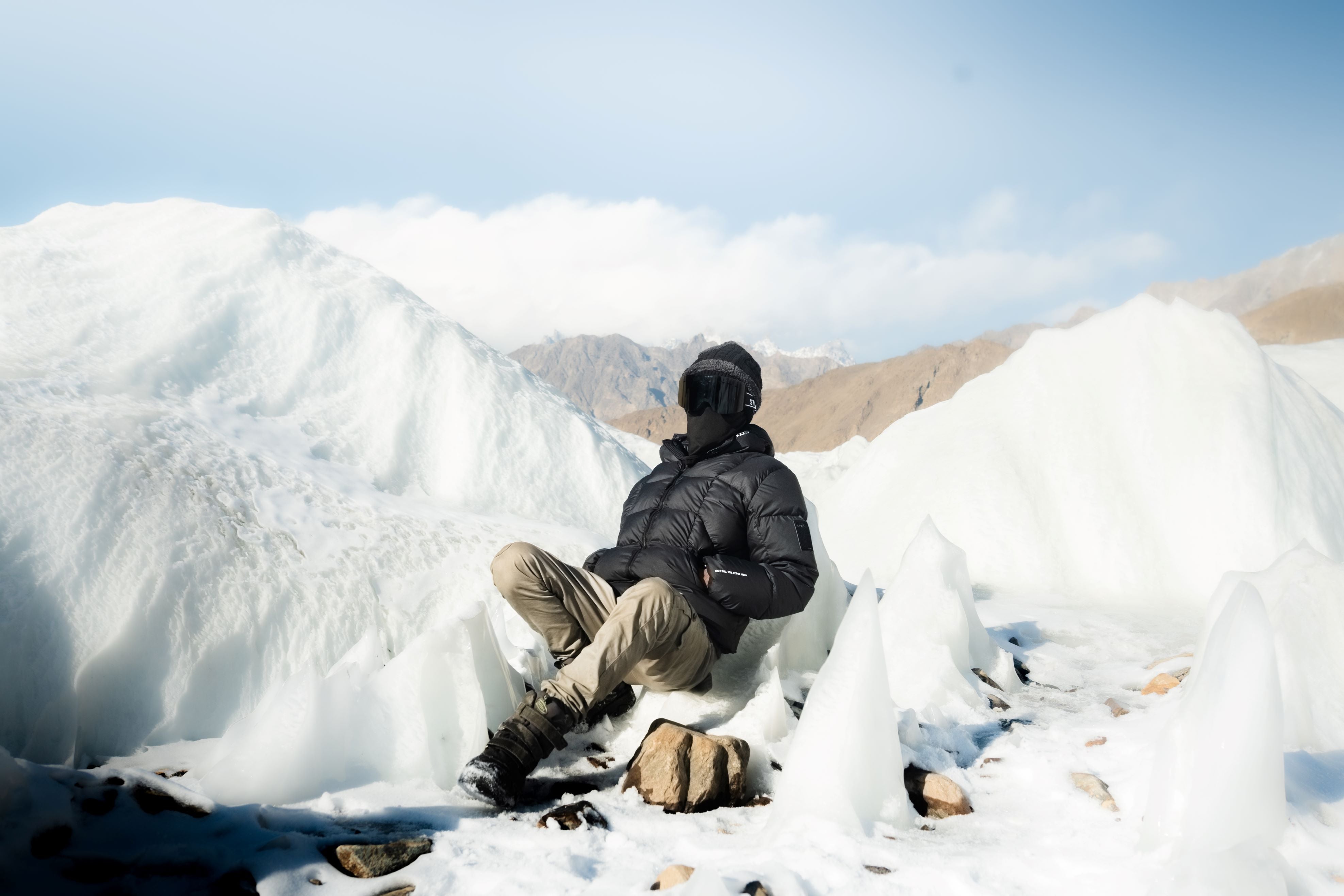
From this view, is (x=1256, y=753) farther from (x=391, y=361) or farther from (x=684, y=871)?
(x=391, y=361)

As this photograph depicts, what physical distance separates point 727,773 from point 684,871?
0.63m

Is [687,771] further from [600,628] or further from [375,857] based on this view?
[375,857]

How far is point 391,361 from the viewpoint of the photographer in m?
5.68

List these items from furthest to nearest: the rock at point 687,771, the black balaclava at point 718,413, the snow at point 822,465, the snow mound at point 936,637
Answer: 1. the snow at point 822,465
2. the snow mound at point 936,637
3. the black balaclava at point 718,413
4. the rock at point 687,771

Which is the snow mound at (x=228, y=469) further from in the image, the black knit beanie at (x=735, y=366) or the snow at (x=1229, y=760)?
the snow at (x=1229, y=760)

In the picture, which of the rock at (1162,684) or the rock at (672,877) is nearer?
the rock at (672,877)

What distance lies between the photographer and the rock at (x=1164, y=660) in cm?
409

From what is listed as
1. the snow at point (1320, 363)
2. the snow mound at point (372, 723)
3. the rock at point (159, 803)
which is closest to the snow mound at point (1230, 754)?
the snow mound at point (372, 723)

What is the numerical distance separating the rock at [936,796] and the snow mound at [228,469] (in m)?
2.02

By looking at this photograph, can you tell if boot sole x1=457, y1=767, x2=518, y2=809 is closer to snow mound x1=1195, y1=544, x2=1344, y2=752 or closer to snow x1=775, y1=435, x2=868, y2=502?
snow mound x1=1195, y1=544, x2=1344, y2=752

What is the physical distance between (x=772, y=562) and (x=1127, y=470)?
5.66 metres

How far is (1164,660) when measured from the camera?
14.3 ft

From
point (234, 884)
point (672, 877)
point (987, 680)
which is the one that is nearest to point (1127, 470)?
point (987, 680)

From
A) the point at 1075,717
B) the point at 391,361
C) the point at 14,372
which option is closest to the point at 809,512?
the point at 1075,717
